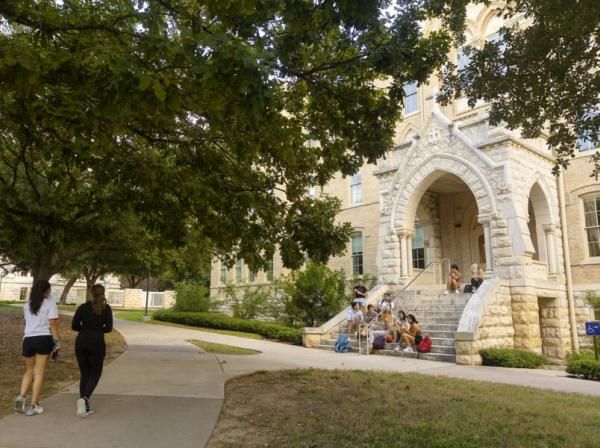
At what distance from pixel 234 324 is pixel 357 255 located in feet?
22.8

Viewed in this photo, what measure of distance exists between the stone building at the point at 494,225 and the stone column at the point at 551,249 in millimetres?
33

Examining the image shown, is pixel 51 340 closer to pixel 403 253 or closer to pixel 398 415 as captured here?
pixel 398 415

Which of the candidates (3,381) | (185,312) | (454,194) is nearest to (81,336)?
(3,381)

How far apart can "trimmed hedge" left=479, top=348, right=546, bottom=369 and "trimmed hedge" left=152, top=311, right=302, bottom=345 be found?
274 inches

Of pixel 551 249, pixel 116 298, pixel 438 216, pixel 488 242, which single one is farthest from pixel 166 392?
pixel 116 298

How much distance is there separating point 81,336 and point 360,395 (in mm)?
4158

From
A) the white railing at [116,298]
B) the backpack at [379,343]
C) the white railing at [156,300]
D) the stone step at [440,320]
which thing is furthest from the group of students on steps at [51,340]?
the white railing at [116,298]

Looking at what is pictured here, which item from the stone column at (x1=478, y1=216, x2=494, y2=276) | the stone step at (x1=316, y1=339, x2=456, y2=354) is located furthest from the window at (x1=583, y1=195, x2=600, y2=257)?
the stone step at (x1=316, y1=339, x2=456, y2=354)

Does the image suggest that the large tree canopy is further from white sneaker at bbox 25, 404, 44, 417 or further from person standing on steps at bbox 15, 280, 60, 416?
white sneaker at bbox 25, 404, 44, 417

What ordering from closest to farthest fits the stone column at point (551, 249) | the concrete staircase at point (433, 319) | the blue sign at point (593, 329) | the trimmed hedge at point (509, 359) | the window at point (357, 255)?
the blue sign at point (593, 329)
the trimmed hedge at point (509, 359)
the concrete staircase at point (433, 319)
the stone column at point (551, 249)
the window at point (357, 255)

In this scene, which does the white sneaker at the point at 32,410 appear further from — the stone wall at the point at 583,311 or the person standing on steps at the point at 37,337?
the stone wall at the point at 583,311

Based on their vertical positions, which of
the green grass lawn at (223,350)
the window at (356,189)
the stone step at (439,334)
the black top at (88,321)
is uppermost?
the window at (356,189)

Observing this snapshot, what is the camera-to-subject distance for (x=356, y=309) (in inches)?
674

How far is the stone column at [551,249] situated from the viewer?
60.4 feet
